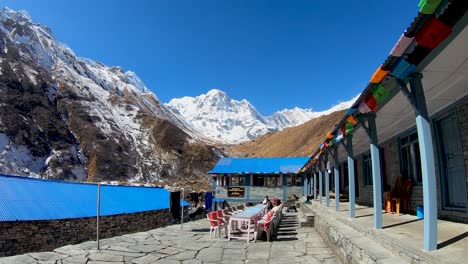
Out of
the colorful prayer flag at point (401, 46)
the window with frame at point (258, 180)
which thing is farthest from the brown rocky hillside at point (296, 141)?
the colorful prayer flag at point (401, 46)

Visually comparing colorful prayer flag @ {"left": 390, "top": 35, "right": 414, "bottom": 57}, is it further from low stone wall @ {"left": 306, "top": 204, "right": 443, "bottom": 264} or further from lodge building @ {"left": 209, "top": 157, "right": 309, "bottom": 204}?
lodge building @ {"left": 209, "top": 157, "right": 309, "bottom": 204}

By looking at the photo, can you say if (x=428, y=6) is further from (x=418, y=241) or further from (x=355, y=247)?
(x=355, y=247)

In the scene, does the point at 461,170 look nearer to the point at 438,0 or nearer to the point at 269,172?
the point at 438,0

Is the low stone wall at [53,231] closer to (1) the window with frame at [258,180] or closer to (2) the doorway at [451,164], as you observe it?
(2) the doorway at [451,164]

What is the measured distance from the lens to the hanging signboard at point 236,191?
1228 inches

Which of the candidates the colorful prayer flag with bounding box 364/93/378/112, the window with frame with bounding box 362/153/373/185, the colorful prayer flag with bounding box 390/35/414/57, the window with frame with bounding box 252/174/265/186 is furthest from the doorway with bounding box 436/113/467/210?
the window with frame with bounding box 252/174/265/186

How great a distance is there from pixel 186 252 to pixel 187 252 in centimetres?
3

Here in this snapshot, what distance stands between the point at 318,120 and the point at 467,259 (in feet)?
330

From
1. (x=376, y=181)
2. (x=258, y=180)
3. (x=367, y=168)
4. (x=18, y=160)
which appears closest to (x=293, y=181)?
(x=258, y=180)

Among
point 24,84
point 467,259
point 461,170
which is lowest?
point 467,259

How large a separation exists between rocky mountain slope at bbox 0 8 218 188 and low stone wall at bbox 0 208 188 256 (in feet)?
133

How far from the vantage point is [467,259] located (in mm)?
3549

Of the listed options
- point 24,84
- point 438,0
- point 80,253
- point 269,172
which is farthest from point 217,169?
point 24,84

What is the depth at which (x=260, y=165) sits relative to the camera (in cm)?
3216
